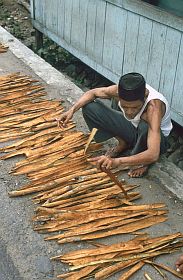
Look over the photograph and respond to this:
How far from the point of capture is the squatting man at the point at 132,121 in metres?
3.18

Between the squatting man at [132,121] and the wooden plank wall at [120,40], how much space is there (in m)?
1.05

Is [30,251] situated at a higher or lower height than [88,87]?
higher

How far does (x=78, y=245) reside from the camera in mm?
3023

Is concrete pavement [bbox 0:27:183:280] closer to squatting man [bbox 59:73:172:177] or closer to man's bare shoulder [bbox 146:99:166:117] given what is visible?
squatting man [bbox 59:73:172:177]

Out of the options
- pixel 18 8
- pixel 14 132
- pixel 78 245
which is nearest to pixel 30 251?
pixel 78 245

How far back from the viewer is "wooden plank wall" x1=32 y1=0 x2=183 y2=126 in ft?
15.6

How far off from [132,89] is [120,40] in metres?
2.51

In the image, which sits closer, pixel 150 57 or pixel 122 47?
pixel 150 57

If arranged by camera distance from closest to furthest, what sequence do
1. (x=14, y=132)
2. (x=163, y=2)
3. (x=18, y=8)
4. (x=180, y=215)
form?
(x=180, y=215), (x=14, y=132), (x=163, y=2), (x=18, y=8)

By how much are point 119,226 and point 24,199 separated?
0.76 metres

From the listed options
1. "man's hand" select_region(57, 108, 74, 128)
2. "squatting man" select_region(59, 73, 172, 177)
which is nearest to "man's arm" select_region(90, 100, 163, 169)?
"squatting man" select_region(59, 73, 172, 177)

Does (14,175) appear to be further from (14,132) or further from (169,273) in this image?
(169,273)

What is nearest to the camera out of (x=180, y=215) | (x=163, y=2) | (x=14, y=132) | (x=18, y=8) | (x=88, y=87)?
(x=180, y=215)

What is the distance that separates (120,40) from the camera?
18.1ft
